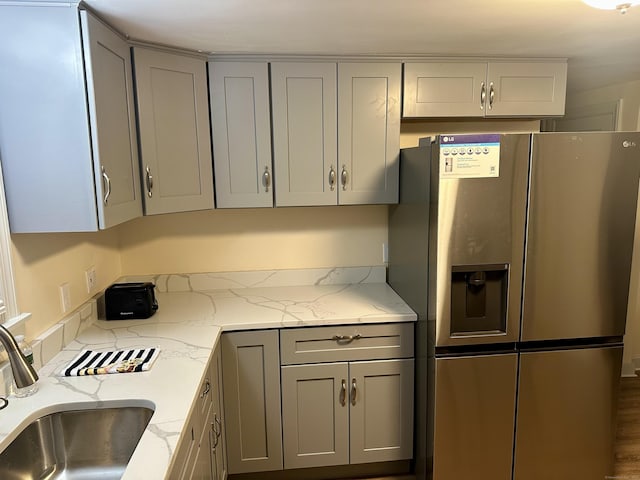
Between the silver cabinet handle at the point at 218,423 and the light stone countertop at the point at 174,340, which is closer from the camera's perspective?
the light stone countertop at the point at 174,340

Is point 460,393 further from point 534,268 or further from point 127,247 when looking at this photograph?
point 127,247

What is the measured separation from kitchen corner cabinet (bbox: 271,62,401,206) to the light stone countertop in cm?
55

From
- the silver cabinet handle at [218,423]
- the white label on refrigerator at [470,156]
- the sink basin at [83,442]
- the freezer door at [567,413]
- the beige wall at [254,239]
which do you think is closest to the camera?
the sink basin at [83,442]

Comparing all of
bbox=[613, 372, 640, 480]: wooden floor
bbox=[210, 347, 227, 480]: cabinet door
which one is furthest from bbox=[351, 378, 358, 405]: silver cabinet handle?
bbox=[613, 372, 640, 480]: wooden floor

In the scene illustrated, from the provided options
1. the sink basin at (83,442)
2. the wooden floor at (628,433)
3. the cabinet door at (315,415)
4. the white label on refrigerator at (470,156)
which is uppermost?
the white label on refrigerator at (470,156)

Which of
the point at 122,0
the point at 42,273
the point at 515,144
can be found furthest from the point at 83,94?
the point at 515,144

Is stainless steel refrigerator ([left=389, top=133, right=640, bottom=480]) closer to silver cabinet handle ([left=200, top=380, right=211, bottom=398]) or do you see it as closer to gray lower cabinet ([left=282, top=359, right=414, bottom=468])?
gray lower cabinet ([left=282, top=359, right=414, bottom=468])

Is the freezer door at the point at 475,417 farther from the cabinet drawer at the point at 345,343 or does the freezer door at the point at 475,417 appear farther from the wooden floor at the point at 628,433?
the wooden floor at the point at 628,433

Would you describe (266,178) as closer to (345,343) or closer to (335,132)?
(335,132)

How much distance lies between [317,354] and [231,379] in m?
0.43

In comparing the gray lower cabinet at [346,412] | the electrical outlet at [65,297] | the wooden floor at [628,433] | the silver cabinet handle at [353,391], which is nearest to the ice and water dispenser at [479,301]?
the gray lower cabinet at [346,412]

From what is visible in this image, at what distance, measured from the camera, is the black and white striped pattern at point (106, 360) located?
156 cm

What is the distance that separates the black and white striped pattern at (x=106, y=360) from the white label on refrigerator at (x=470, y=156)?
4.43 feet

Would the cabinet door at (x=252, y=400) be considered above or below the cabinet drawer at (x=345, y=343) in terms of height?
below
